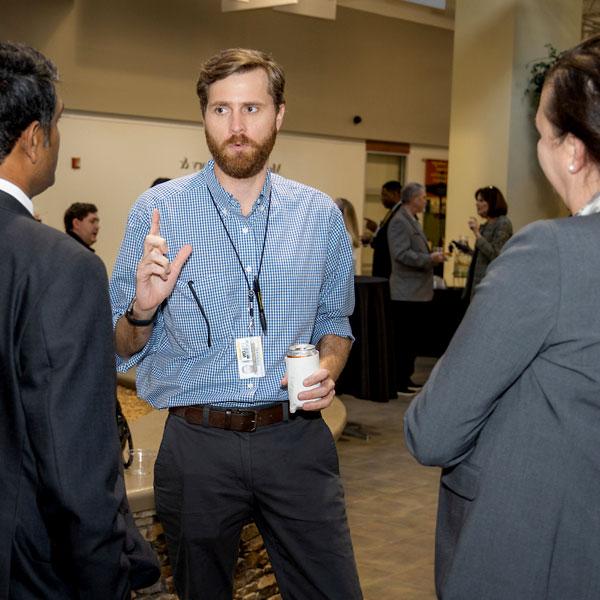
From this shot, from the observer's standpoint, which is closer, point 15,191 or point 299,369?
point 15,191

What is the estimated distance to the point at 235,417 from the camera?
7.79 ft

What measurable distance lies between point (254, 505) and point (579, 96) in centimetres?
137

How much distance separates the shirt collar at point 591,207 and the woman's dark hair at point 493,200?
269 inches

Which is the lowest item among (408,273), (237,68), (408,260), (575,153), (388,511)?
(388,511)

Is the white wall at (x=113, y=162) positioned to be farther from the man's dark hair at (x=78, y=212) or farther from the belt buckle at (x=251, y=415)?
the belt buckle at (x=251, y=415)

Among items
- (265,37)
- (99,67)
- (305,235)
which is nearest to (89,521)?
(305,235)

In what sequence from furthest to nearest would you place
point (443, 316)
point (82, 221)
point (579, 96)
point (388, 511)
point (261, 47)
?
point (261, 47)
point (443, 316)
point (82, 221)
point (388, 511)
point (579, 96)

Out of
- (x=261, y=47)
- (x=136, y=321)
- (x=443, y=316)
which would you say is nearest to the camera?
(x=136, y=321)

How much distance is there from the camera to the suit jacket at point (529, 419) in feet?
4.77

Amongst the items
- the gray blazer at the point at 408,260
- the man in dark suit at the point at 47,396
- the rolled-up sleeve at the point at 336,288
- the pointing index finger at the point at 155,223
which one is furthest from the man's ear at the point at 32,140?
the gray blazer at the point at 408,260

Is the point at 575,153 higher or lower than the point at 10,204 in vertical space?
higher

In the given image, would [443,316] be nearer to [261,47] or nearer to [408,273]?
[408,273]

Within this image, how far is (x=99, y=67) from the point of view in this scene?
38.1 feet

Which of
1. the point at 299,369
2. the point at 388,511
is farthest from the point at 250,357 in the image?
the point at 388,511
